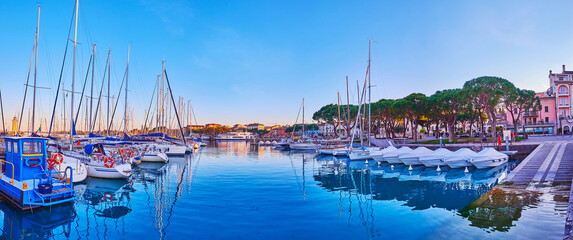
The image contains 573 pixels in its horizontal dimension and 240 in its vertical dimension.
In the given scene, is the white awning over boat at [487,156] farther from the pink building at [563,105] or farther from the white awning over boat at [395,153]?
the pink building at [563,105]

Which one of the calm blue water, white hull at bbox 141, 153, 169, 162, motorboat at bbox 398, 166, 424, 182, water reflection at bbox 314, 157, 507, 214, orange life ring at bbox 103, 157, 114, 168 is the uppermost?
orange life ring at bbox 103, 157, 114, 168

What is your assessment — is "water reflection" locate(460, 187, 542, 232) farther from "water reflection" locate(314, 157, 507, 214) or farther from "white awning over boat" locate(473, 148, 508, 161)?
"white awning over boat" locate(473, 148, 508, 161)

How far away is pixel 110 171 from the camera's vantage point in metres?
22.7

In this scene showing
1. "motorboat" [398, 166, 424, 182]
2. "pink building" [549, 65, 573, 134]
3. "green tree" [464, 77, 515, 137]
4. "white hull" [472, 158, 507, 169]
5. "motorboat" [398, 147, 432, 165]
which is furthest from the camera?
"pink building" [549, 65, 573, 134]

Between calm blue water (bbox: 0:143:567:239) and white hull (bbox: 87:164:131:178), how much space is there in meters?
1.24

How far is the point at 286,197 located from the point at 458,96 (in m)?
40.4

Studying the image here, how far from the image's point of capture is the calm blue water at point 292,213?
35.4 ft

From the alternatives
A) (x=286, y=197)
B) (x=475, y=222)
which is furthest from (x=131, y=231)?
(x=475, y=222)

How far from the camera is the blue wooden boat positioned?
528 inches

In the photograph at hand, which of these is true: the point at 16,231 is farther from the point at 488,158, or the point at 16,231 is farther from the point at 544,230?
the point at 488,158

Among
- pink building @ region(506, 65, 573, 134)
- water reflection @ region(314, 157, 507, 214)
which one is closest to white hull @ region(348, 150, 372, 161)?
water reflection @ region(314, 157, 507, 214)

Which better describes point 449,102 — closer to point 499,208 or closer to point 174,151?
point 499,208

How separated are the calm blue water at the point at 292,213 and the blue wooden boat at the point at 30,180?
0.55 meters

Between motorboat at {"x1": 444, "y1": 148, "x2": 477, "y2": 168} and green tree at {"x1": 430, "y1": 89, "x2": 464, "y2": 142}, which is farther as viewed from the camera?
green tree at {"x1": 430, "y1": 89, "x2": 464, "y2": 142}
